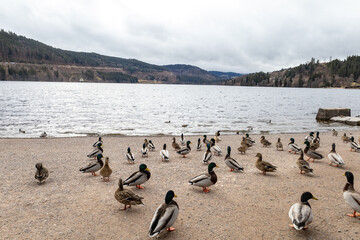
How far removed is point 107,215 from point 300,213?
19.7ft

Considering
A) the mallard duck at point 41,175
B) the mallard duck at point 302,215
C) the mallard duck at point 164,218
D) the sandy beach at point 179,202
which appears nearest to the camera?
the mallard duck at point 164,218

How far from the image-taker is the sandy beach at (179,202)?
6.50m

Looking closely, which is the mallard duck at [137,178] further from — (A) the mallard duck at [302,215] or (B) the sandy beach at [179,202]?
(A) the mallard duck at [302,215]

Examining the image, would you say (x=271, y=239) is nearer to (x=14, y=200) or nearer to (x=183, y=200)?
(x=183, y=200)

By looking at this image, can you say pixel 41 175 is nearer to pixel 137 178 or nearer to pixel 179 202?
pixel 137 178

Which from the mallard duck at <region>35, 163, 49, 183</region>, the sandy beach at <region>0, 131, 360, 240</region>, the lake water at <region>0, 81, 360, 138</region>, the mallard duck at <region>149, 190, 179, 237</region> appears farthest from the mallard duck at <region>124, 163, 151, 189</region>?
the lake water at <region>0, 81, 360, 138</region>

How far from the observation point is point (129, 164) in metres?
13.3

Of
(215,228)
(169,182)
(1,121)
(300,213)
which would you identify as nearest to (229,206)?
(215,228)

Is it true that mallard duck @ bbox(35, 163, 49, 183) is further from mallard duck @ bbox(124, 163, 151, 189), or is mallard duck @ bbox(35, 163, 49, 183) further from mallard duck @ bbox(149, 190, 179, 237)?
mallard duck @ bbox(149, 190, 179, 237)

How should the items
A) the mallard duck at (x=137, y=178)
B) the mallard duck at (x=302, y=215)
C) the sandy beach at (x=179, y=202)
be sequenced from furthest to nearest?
the mallard duck at (x=137, y=178) < the sandy beach at (x=179, y=202) < the mallard duck at (x=302, y=215)

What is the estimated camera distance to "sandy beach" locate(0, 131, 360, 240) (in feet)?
21.3

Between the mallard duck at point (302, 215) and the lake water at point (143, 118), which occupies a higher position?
the mallard duck at point (302, 215)

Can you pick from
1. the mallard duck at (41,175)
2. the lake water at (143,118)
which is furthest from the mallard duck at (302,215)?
the lake water at (143,118)

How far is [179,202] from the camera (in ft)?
27.1
